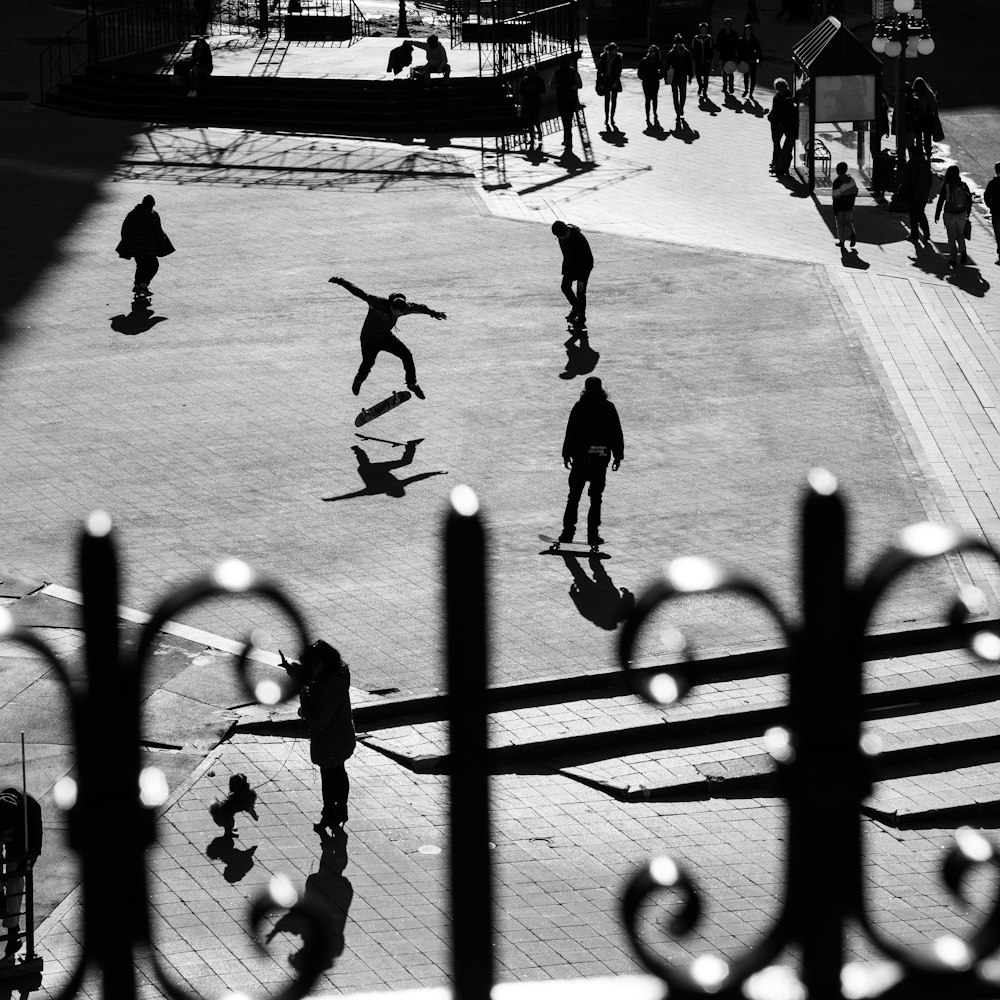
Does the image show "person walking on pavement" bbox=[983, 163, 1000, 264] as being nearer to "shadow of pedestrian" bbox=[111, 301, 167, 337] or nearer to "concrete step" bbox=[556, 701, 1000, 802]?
"shadow of pedestrian" bbox=[111, 301, 167, 337]

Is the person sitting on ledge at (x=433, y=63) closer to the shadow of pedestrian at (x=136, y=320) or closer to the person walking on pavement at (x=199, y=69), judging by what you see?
the person walking on pavement at (x=199, y=69)

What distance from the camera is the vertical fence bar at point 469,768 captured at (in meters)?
2.43

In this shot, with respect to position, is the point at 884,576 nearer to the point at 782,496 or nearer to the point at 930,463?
the point at 782,496

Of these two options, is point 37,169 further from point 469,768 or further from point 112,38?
point 469,768

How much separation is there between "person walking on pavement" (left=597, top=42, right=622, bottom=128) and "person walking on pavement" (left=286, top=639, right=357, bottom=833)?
2449 centimetres

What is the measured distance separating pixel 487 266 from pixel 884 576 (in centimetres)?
2120

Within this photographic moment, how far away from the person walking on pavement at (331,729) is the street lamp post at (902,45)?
1938 cm

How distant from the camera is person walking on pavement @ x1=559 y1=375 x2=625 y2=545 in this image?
13.6 m

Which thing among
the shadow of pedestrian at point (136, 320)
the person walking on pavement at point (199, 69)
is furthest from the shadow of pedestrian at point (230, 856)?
the person walking on pavement at point (199, 69)

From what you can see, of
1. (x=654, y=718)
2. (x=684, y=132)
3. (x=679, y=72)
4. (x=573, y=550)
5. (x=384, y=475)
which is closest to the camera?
(x=654, y=718)

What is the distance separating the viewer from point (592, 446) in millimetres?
13617

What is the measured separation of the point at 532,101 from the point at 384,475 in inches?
692

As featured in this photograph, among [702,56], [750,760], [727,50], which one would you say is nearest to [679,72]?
[727,50]

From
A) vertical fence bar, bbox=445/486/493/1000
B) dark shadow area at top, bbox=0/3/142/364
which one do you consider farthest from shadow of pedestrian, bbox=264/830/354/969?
dark shadow area at top, bbox=0/3/142/364
